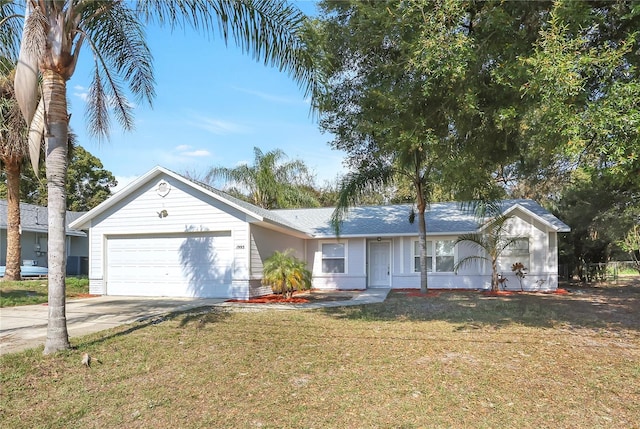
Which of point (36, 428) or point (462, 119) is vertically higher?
point (462, 119)

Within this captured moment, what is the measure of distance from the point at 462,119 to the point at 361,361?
4.73 metres

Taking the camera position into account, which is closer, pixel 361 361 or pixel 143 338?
pixel 361 361

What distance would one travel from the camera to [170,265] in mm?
14633

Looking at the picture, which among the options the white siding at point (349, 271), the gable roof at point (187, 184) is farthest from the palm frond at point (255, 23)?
the white siding at point (349, 271)

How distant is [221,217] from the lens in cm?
1393

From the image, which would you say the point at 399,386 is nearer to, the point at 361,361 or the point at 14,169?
the point at 361,361

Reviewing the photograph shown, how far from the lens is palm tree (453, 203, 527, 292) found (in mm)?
15923

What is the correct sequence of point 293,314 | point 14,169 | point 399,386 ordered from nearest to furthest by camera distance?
point 399,386
point 293,314
point 14,169

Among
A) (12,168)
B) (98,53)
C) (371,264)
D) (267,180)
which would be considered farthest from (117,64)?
(267,180)

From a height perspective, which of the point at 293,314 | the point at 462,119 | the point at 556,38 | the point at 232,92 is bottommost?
the point at 293,314

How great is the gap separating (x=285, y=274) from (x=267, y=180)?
13070 mm

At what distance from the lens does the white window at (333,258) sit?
18578 millimetres

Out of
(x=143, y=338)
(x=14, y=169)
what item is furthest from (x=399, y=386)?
(x=14, y=169)

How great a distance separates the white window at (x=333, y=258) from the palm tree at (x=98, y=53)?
1130cm
